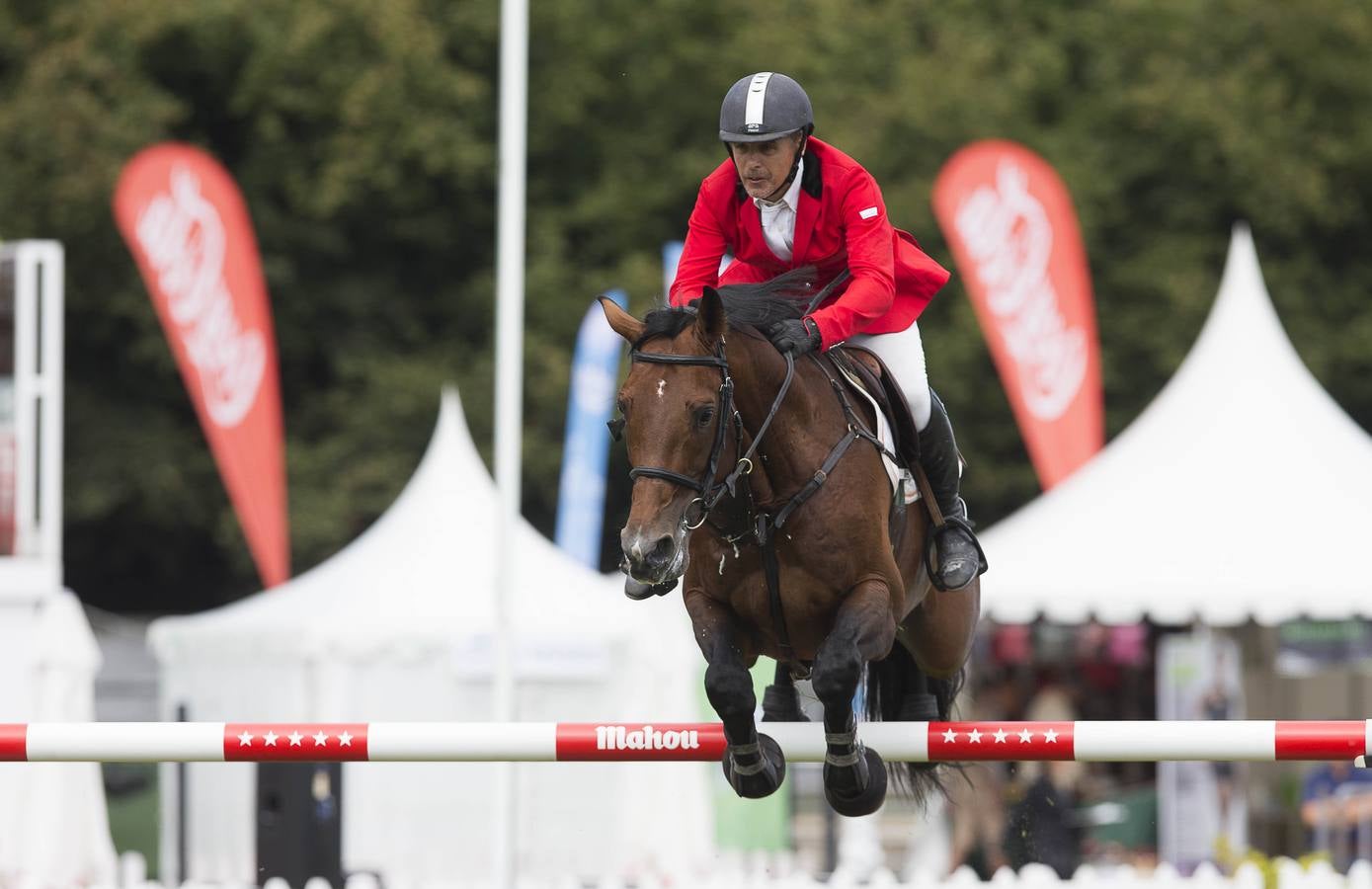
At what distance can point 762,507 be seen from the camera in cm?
550

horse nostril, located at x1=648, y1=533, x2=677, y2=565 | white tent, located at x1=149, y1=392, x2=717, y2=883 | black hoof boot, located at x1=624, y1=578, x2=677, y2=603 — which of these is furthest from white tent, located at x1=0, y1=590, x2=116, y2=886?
horse nostril, located at x1=648, y1=533, x2=677, y2=565

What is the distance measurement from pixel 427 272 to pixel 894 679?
19.1m

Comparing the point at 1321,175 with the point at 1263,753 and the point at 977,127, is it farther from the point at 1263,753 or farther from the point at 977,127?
the point at 1263,753

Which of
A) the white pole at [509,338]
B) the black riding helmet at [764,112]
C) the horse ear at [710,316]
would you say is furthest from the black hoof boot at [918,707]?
the white pole at [509,338]

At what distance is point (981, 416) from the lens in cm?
2323

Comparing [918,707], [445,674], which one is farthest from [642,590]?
[445,674]

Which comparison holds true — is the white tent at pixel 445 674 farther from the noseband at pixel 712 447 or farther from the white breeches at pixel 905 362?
the noseband at pixel 712 447

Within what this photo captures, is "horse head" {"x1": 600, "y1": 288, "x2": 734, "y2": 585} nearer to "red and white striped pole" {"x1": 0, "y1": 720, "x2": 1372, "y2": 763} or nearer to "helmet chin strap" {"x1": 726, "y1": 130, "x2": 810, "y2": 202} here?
"helmet chin strap" {"x1": 726, "y1": 130, "x2": 810, "y2": 202}

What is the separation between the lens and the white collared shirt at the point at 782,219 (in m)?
5.80

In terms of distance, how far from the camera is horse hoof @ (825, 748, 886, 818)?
18.4 feet

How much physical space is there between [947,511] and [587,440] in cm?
919

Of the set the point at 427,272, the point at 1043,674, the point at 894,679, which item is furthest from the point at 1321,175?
the point at 894,679

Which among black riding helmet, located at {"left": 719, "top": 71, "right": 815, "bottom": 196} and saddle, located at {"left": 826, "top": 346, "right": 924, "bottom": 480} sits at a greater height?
black riding helmet, located at {"left": 719, "top": 71, "right": 815, "bottom": 196}

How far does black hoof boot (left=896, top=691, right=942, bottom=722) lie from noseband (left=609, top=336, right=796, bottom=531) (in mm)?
1706
